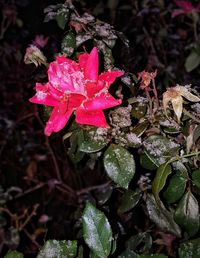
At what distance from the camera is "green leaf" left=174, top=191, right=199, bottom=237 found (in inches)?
30.9

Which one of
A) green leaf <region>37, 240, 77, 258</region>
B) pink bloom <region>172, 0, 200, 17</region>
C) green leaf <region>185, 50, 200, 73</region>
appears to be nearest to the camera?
green leaf <region>37, 240, 77, 258</region>

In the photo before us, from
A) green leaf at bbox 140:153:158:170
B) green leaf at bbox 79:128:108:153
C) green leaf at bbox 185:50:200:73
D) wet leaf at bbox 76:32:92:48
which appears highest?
wet leaf at bbox 76:32:92:48

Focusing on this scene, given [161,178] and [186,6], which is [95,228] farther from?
[186,6]

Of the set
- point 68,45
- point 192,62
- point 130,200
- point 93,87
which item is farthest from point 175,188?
point 192,62

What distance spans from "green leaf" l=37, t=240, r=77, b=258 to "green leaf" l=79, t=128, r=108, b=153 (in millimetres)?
186

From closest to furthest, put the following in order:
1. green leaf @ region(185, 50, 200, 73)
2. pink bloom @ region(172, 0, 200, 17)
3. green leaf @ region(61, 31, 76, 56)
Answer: green leaf @ region(61, 31, 76, 56) → green leaf @ region(185, 50, 200, 73) → pink bloom @ region(172, 0, 200, 17)

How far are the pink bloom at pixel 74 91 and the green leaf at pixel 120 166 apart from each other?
11 centimetres

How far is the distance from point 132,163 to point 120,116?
0.10 m

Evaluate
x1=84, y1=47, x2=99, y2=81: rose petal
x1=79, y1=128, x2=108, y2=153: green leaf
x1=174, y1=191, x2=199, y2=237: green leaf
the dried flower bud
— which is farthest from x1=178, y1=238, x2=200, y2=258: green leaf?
the dried flower bud

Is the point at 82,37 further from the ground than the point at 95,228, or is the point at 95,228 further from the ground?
the point at 82,37

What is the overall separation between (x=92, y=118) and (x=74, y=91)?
0.06 meters

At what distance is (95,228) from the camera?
67 cm

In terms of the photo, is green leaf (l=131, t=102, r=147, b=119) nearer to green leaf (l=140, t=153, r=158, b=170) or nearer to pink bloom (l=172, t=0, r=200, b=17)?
green leaf (l=140, t=153, r=158, b=170)

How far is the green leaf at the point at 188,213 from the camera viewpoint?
786mm
